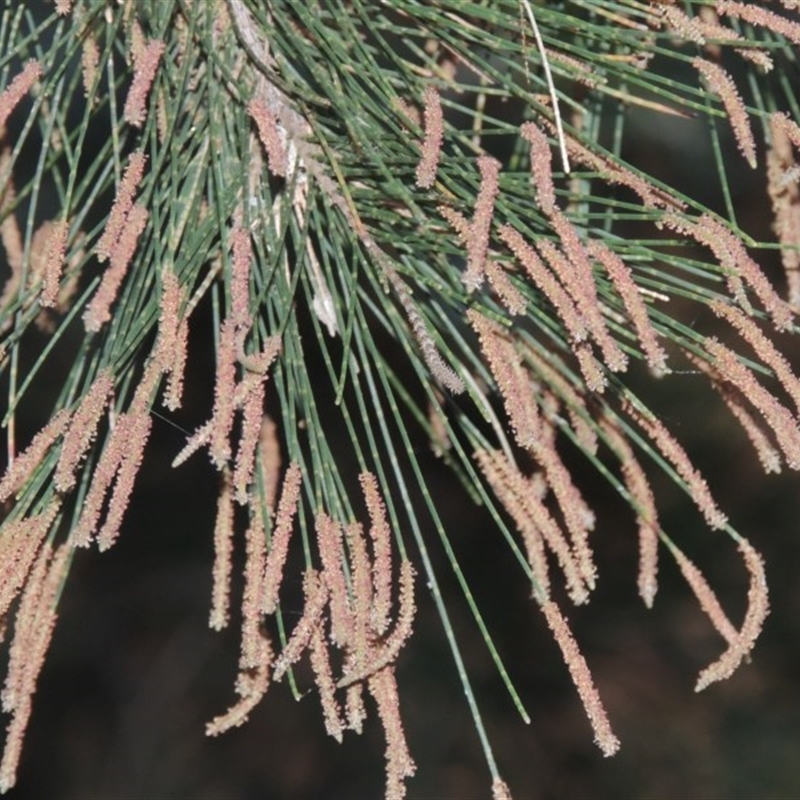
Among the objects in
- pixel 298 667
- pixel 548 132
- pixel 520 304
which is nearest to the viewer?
pixel 520 304

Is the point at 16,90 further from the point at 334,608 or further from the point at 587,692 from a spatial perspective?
the point at 587,692

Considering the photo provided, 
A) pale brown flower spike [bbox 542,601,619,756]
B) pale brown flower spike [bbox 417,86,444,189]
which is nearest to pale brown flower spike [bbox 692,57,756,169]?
pale brown flower spike [bbox 417,86,444,189]

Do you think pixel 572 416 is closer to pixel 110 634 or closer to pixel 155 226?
pixel 155 226

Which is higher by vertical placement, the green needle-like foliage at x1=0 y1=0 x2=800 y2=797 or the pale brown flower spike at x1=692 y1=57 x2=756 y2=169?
the pale brown flower spike at x1=692 y1=57 x2=756 y2=169

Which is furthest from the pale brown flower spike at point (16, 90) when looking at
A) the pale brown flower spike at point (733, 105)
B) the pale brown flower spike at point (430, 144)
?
the pale brown flower spike at point (733, 105)

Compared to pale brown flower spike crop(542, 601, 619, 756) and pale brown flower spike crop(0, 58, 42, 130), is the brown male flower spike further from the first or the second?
pale brown flower spike crop(542, 601, 619, 756)

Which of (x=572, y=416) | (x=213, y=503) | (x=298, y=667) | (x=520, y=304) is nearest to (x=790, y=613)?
(x=298, y=667)

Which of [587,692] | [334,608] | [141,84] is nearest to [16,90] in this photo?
[141,84]
